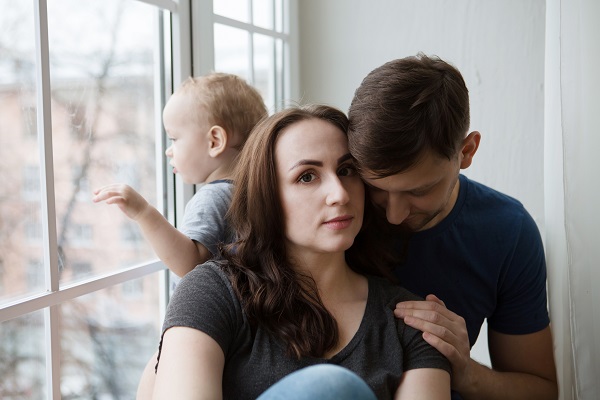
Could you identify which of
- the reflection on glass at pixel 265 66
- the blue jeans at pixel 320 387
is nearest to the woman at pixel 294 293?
the blue jeans at pixel 320 387

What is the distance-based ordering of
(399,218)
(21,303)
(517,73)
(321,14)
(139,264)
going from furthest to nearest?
(321,14) → (517,73) → (139,264) → (399,218) → (21,303)

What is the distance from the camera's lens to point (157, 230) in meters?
1.34

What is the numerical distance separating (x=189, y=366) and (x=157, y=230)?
340 millimetres

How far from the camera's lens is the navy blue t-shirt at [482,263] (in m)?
1.53

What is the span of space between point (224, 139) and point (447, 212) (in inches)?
20.5

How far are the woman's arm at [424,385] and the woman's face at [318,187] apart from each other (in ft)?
0.84

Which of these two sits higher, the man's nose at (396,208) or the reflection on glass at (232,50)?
the reflection on glass at (232,50)

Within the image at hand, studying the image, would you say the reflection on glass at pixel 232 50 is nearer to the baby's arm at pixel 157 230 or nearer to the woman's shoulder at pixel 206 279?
the baby's arm at pixel 157 230

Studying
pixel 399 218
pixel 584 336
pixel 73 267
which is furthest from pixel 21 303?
pixel 584 336

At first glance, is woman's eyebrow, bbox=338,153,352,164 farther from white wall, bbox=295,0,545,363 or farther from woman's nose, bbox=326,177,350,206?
white wall, bbox=295,0,545,363

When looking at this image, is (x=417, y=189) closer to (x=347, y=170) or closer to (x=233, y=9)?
(x=347, y=170)

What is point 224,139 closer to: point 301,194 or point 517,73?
point 301,194

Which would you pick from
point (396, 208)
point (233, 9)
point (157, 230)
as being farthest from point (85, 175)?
point (233, 9)

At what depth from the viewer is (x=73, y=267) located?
54.7 inches
